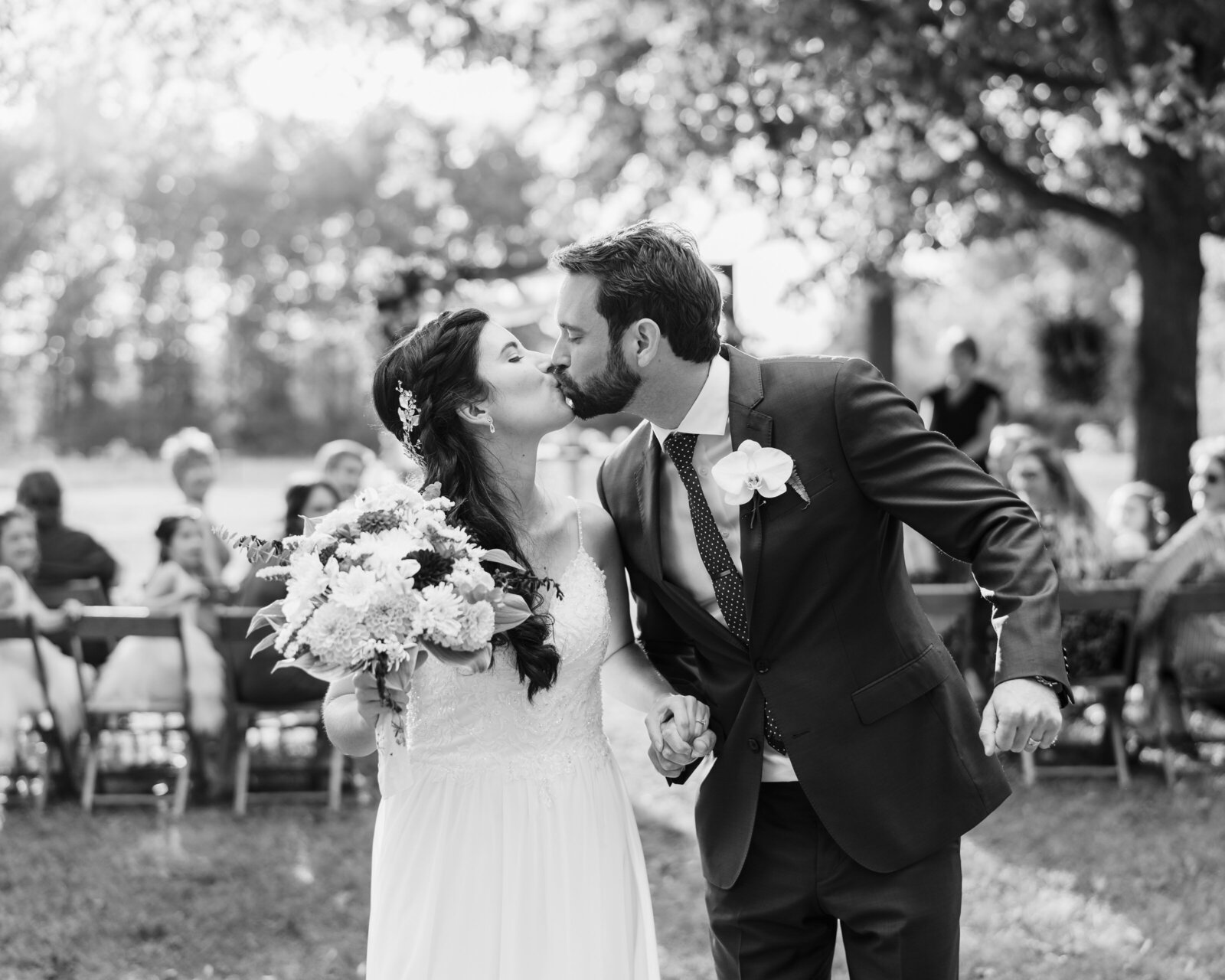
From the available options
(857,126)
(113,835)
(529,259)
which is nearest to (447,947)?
(113,835)

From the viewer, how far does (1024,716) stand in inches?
97.6

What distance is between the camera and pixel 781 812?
9.64 ft

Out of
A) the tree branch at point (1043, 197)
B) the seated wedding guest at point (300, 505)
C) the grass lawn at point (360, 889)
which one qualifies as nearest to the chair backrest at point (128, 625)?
the seated wedding guest at point (300, 505)

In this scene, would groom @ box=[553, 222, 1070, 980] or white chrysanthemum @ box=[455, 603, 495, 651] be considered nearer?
white chrysanthemum @ box=[455, 603, 495, 651]

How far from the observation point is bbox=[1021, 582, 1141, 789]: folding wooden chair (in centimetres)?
692

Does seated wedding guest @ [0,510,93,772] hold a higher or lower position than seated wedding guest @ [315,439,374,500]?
lower

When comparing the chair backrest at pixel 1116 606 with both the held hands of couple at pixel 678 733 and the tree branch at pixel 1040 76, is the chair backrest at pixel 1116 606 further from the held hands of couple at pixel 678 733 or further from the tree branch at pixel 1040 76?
the held hands of couple at pixel 678 733

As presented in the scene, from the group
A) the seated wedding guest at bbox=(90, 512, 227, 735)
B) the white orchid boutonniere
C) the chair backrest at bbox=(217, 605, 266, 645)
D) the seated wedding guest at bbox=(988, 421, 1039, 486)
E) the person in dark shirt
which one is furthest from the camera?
the person in dark shirt

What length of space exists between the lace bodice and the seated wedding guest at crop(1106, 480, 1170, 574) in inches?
225

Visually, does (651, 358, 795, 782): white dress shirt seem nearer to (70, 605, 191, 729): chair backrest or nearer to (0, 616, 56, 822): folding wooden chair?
(70, 605, 191, 729): chair backrest

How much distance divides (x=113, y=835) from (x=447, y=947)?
432 centimetres

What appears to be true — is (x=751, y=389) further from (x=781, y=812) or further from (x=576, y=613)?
(x=781, y=812)

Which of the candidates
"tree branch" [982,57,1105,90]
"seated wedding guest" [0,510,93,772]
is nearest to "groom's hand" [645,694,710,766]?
"seated wedding guest" [0,510,93,772]

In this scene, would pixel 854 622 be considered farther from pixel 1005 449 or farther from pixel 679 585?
pixel 1005 449
